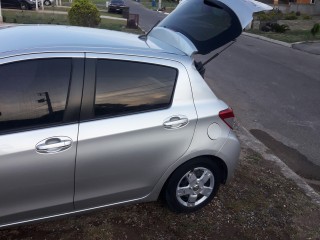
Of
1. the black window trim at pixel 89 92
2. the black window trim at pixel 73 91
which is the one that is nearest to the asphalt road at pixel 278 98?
the black window trim at pixel 89 92

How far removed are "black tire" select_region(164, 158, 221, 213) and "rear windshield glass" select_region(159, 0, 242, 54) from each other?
1233 millimetres

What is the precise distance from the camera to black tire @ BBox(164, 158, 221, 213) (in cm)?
348

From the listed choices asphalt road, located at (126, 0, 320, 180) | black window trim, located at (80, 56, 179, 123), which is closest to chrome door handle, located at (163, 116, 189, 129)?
black window trim, located at (80, 56, 179, 123)

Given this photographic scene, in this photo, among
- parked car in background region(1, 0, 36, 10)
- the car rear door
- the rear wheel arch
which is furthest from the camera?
parked car in background region(1, 0, 36, 10)

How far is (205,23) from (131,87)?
1.69 metres

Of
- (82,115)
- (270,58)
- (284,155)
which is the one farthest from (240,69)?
(82,115)

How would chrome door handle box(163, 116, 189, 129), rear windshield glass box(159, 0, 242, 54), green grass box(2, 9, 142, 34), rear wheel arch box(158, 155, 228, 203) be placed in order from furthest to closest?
green grass box(2, 9, 142, 34), rear windshield glass box(159, 0, 242, 54), rear wheel arch box(158, 155, 228, 203), chrome door handle box(163, 116, 189, 129)

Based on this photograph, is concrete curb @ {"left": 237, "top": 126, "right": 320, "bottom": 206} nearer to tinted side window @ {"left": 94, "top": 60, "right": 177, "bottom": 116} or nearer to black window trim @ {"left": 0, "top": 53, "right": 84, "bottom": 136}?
tinted side window @ {"left": 94, "top": 60, "right": 177, "bottom": 116}

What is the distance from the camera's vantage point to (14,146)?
267 centimetres

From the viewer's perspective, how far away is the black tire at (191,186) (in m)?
3.48

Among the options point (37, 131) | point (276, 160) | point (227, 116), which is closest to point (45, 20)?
point (276, 160)

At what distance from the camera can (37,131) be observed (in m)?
2.74

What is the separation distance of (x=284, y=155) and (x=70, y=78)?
3835 millimetres

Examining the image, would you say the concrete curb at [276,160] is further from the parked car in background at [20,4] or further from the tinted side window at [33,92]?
the parked car in background at [20,4]
